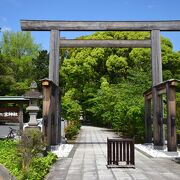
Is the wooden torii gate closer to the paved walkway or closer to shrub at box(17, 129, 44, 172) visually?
the paved walkway

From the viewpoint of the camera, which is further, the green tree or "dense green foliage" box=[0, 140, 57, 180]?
the green tree

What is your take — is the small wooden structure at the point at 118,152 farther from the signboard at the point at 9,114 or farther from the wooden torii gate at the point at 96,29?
the signboard at the point at 9,114

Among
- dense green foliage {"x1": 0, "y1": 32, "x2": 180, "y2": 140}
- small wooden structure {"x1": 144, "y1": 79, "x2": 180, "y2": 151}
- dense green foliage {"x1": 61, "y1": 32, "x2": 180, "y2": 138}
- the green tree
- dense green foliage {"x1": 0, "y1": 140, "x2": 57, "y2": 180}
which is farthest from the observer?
the green tree

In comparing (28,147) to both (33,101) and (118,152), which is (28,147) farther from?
(33,101)

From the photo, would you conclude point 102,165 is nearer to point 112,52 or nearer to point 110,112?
point 110,112

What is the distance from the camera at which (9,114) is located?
726 inches

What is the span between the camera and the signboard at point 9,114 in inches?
717

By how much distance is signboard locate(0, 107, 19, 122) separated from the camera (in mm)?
18203

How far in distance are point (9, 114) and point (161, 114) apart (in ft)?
26.4

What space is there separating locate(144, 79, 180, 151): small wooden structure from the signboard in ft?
23.8

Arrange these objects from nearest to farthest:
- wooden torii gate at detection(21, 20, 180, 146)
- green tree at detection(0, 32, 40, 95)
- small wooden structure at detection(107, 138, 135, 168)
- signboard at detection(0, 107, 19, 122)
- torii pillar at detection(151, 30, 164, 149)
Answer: small wooden structure at detection(107, 138, 135, 168), torii pillar at detection(151, 30, 164, 149), wooden torii gate at detection(21, 20, 180, 146), signboard at detection(0, 107, 19, 122), green tree at detection(0, 32, 40, 95)

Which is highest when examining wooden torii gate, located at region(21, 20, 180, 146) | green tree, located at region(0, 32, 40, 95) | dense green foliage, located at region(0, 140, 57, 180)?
green tree, located at region(0, 32, 40, 95)

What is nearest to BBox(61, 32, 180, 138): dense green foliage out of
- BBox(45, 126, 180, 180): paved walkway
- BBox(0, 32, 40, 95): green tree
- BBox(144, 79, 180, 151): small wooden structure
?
BBox(0, 32, 40, 95): green tree

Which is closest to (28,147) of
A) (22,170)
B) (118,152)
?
(22,170)
